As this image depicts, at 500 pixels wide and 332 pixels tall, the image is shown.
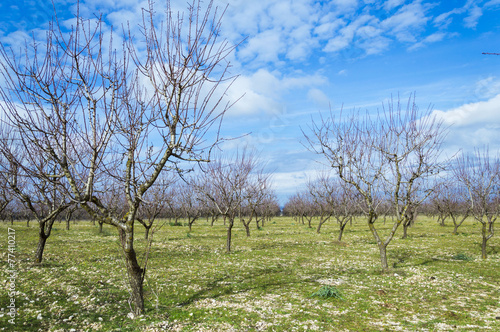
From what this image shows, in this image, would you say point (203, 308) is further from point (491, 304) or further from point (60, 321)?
point (491, 304)

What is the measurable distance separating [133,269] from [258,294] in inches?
198

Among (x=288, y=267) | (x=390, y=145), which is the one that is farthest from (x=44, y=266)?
(x=390, y=145)

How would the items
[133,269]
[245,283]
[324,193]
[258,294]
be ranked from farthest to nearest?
1. [324,193]
2. [245,283]
3. [258,294]
4. [133,269]

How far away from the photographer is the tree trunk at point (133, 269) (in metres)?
8.48

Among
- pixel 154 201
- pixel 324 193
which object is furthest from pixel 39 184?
pixel 324 193

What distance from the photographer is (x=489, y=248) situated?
23766 millimetres

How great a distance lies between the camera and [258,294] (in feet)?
36.7

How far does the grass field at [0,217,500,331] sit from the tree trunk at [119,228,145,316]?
42 centimetres

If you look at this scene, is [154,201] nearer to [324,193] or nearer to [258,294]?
[258,294]

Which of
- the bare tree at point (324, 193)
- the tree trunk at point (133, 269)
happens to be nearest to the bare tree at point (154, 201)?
the tree trunk at point (133, 269)

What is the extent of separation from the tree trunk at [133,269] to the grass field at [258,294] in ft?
1.38

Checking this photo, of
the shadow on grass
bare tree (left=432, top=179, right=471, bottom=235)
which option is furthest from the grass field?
bare tree (left=432, top=179, right=471, bottom=235)

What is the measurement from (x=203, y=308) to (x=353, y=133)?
12.4 m

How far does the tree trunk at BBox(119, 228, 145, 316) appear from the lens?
27.8ft
